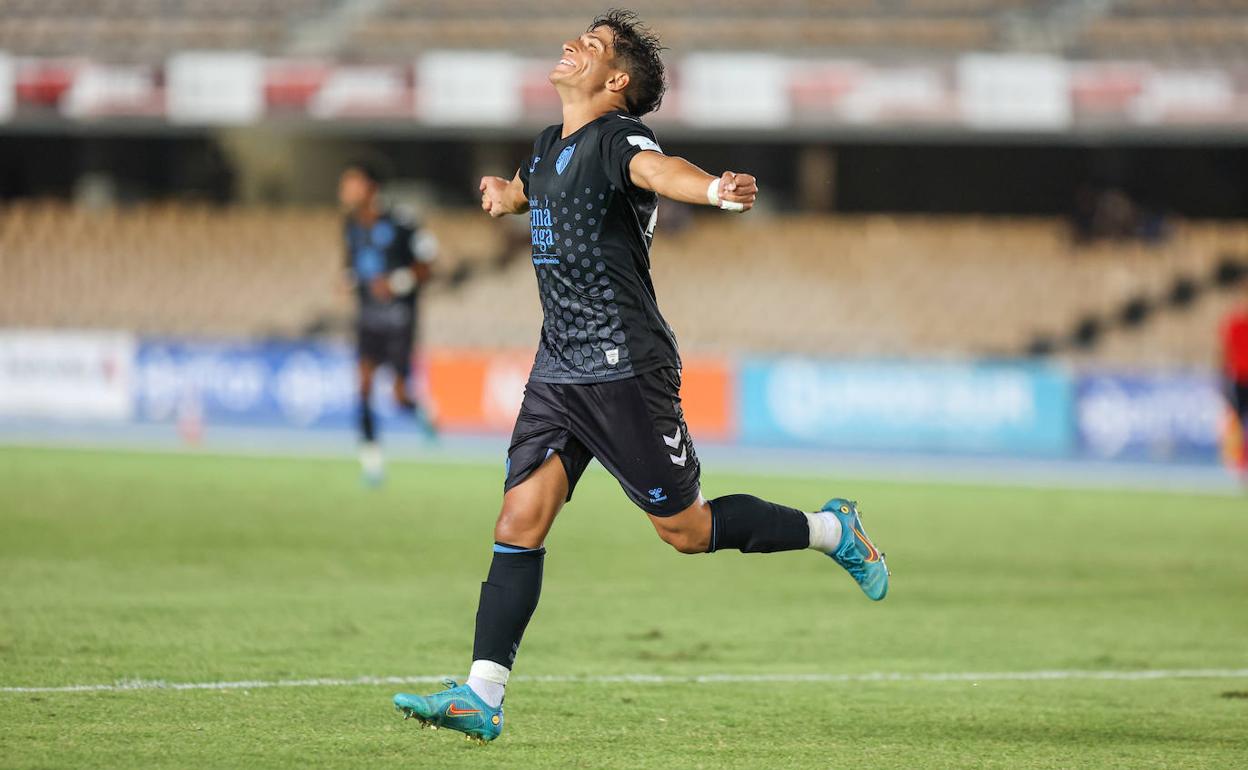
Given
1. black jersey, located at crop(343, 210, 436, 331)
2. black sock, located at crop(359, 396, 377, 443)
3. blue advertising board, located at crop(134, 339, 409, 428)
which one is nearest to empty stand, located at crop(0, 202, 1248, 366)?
blue advertising board, located at crop(134, 339, 409, 428)

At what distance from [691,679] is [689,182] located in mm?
2493

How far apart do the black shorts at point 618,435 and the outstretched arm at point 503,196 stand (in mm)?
708

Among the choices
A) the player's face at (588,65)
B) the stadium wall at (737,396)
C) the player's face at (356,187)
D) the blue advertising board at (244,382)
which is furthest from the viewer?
the blue advertising board at (244,382)

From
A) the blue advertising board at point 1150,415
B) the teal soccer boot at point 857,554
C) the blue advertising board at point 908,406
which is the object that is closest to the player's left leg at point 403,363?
the blue advertising board at point 908,406

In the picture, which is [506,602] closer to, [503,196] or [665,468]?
[665,468]

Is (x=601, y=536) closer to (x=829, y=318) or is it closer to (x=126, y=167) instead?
(x=829, y=318)

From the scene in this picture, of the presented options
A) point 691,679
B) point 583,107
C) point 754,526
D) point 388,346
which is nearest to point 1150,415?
point 388,346

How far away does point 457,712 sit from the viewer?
556cm

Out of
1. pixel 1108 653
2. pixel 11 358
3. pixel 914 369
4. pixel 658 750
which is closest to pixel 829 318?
pixel 914 369

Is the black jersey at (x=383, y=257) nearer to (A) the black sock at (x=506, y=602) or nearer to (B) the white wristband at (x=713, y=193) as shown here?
(A) the black sock at (x=506, y=602)

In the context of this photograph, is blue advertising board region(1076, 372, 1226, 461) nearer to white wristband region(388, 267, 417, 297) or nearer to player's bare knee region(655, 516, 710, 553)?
white wristband region(388, 267, 417, 297)

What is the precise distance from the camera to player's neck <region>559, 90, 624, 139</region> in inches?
233

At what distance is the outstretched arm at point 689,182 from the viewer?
5184 mm

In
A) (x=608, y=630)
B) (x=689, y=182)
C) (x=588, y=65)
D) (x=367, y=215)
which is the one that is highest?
(x=588, y=65)
